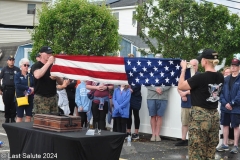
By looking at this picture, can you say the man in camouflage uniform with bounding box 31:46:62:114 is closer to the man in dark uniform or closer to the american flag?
the american flag

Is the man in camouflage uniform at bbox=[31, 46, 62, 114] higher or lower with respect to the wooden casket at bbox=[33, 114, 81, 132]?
higher

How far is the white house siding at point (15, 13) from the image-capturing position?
47000 mm

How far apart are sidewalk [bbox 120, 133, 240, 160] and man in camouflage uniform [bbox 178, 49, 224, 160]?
2.83m

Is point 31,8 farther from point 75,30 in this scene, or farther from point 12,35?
point 75,30

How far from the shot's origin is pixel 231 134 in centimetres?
1285

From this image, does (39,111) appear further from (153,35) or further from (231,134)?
(153,35)

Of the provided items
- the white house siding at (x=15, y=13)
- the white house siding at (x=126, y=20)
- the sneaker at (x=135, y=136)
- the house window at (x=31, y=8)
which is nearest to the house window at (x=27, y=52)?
the white house siding at (x=126, y=20)

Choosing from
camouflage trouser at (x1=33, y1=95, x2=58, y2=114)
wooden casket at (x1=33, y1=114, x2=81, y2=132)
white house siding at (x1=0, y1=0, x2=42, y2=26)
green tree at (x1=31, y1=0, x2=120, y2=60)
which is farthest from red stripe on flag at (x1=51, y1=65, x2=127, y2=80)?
white house siding at (x1=0, y1=0, x2=42, y2=26)

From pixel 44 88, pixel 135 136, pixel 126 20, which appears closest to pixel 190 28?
pixel 135 136

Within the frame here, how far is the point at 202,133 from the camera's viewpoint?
7609mm

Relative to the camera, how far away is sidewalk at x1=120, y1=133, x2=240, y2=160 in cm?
1059

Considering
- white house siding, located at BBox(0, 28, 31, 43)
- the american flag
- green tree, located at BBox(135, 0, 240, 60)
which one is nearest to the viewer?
the american flag

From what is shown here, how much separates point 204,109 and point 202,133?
357 mm

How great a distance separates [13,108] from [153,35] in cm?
792
